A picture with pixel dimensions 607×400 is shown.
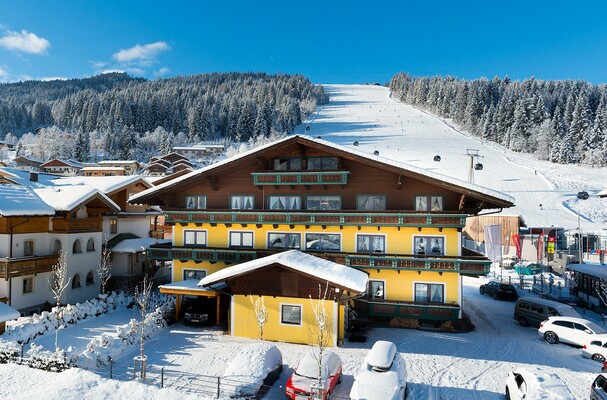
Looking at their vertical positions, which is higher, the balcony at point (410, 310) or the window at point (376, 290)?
the window at point (376, 290)

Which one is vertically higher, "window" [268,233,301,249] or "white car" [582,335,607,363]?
"window" [268,233,301,249]

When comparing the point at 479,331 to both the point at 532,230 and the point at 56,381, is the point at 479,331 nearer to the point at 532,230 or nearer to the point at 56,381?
the point at 56,381

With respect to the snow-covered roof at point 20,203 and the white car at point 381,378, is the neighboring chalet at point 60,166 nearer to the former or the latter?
the snow-covered roof at point 20,203

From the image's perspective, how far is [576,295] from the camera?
32250mm

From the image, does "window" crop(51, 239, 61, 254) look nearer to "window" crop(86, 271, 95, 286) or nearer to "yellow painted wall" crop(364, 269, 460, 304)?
"window" crop(86, 271, 95, 286)

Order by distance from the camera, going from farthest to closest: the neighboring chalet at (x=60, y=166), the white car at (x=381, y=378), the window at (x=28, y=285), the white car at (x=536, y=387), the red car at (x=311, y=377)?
1. the neighboring chalet at (x=60, y=166)
2. the window at (x=28, y=285)
3. the red car at (x=311, y=377)
4. the white car at (x=381, y=378)
5. the white car at (x=536, y=387)

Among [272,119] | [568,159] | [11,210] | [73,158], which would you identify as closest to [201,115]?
[272,119]

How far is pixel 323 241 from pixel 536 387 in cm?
1520

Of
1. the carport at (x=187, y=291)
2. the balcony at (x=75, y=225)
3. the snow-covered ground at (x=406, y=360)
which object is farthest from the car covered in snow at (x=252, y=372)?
the balcony at (x=75, y=225)

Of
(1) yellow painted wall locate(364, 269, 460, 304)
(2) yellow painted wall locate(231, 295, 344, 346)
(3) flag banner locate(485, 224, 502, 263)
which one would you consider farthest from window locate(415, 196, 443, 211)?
(3) flag banner locate(485, 224, 502, 263)

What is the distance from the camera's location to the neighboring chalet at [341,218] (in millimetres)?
23344

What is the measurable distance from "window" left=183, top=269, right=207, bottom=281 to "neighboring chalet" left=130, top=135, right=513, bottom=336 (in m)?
0.08

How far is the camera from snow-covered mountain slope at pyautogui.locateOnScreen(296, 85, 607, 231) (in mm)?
66750

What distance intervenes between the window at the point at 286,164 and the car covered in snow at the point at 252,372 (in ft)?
44.8
